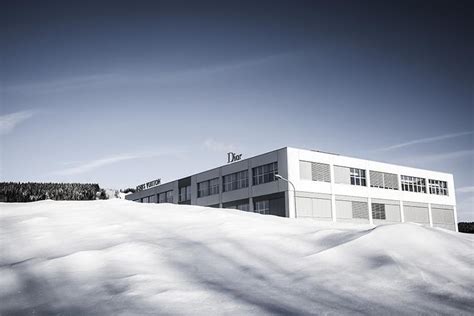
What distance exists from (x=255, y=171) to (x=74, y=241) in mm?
40839

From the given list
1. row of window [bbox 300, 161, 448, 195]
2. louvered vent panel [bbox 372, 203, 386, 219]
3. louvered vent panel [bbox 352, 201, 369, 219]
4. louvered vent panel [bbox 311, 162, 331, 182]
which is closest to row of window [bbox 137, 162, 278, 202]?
row of window [bbox 300, 161, 448, 195]

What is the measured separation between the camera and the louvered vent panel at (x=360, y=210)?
45.3 meters

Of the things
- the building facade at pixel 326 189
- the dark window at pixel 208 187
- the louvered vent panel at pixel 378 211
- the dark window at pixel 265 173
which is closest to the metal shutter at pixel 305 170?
the building facade at pixel 326 189

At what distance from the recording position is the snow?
297 centimetres

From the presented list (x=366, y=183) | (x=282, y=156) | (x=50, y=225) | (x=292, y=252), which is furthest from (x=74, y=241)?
(x=366, y=183)

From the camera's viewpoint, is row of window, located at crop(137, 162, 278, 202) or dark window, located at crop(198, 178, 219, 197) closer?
row of window, located at crop(137, 162, 278, 202)

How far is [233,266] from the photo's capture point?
384cm

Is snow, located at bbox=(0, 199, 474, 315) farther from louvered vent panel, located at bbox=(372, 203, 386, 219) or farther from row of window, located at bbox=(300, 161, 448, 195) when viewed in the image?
louvered vent panel, located at bbox=(372, 203, 386, 219)

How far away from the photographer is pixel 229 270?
373 centimetres

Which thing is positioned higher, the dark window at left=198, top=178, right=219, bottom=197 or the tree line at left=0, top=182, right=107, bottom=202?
the dark window at left=198, top=178, right=219, bottom=197

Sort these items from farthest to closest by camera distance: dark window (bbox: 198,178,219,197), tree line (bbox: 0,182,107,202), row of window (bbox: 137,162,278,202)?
dark window (bbox: 198,178,219,197), row of window (bbox: 137,162,278,202), tree line (bbox: 0,182,107,202)

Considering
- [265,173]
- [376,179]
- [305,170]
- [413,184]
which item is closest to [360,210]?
[376,179]

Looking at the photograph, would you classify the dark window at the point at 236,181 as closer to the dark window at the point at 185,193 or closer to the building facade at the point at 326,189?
the building facade at the point at 326,189

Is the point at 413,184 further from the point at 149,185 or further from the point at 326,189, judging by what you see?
the point at 149,185
